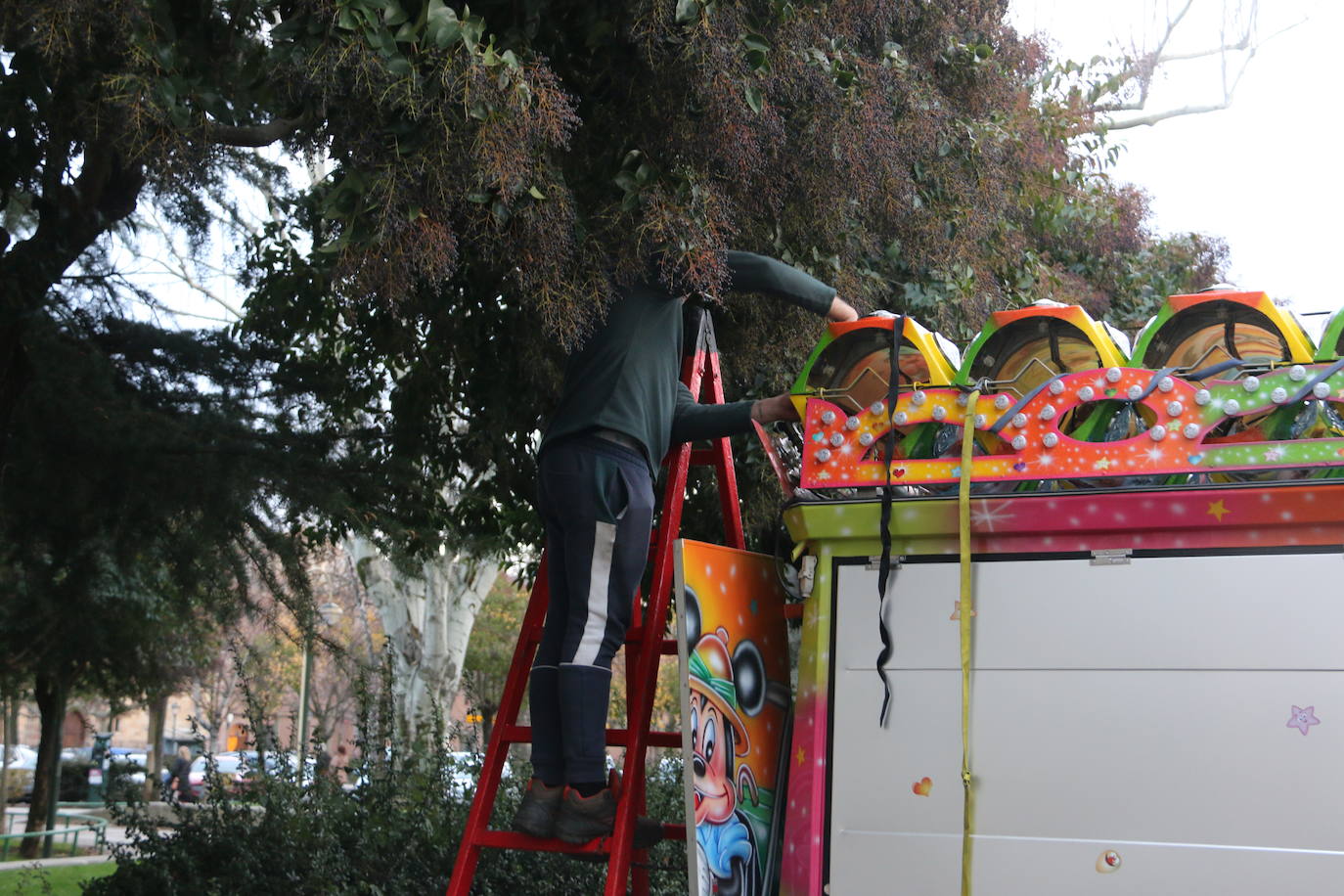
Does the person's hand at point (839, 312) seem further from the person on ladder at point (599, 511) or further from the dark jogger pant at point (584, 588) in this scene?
the dark jogger pant at point (584, 588)

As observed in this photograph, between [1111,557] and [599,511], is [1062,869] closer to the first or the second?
[1111,557]

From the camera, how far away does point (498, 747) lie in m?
4.25

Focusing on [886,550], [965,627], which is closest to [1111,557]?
[965,627]

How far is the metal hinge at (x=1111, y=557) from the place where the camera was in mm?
3262

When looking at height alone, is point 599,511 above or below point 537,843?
above

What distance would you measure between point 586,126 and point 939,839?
9.32 ft

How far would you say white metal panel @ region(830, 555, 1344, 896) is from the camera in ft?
9.82

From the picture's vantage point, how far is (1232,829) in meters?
3.01

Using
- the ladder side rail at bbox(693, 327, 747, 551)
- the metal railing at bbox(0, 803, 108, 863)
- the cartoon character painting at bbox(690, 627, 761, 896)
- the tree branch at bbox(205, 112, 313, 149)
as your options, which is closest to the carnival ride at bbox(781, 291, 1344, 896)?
the cartoon character painting at bbox(690, 627, 761, 896)

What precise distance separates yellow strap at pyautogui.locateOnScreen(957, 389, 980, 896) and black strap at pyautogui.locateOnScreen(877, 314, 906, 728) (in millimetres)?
199

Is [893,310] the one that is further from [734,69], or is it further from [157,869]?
[157,869]

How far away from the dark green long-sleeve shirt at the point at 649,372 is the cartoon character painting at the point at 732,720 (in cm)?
52

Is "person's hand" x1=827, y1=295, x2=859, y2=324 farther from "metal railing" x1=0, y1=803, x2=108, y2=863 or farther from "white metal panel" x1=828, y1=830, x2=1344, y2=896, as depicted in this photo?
"metal railing" x1=0, y1=803, x2=108, y2=863

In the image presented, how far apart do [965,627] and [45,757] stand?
1613 cm
